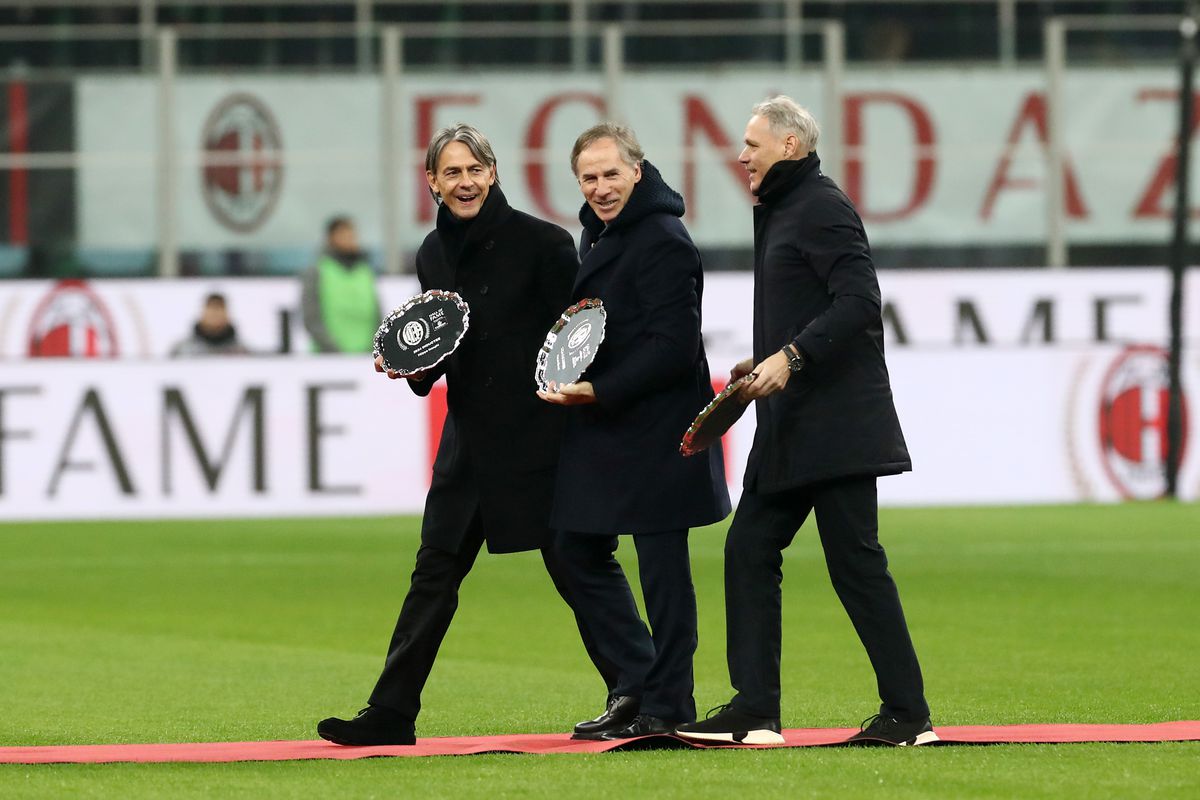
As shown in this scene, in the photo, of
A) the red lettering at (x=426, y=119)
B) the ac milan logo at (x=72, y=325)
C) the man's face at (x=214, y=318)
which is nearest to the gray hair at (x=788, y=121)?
the man's face at (x=214, y=318)

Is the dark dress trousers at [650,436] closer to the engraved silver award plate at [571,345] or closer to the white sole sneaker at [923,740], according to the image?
the engraved silver award plate at [571,345]

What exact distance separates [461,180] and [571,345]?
66 centimetres

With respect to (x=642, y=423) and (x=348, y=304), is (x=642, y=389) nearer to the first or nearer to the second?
(x=642, y=423)

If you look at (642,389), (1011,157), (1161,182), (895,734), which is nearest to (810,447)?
(642,389)

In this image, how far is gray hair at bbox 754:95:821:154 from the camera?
7.09 meters

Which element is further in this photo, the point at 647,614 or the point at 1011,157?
the point at 1011,157

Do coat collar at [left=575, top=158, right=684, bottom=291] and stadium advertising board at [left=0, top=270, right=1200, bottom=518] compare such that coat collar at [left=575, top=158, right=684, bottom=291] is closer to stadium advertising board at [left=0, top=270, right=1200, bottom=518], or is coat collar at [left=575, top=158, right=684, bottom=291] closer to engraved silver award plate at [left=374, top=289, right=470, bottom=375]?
engraved silver award plate at [left=374, top=289, right=470, bottom=375]

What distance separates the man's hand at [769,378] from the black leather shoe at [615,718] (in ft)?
3.66

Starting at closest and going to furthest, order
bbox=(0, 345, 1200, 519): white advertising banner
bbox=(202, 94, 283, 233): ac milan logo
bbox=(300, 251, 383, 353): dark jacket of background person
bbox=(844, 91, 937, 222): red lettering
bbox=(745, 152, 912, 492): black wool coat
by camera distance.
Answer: bbox=(745, 152, 912, 492): black wool coat → bbox=(0, 345, 1200, 519): white advertising banner → bbox=(300, 251, 383, 353): dark jacket of background person → bbox=(202, 94, 283, 233): ac milan logo → bbox=(844, 91, 937, 222): red lettering

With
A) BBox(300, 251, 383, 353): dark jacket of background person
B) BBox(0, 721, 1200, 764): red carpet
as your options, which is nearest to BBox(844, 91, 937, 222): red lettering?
BBox(300, 251, 383, 353): dark jacket of background person

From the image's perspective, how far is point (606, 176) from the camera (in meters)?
7.17

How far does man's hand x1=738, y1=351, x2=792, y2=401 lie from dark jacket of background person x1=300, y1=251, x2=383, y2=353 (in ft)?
44.2

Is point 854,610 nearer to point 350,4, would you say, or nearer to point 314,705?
point 314,705

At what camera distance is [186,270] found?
74.3ft
